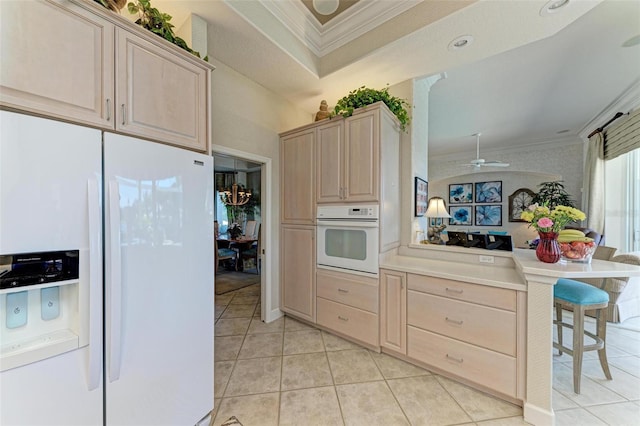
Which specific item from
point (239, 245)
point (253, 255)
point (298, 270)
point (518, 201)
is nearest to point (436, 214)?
point (298, 270)

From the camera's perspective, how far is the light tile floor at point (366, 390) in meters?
1.59

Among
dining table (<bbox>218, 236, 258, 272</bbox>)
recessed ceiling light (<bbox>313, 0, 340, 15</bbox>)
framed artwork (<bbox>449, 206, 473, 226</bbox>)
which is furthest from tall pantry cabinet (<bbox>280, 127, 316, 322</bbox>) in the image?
framed artwork (<bbox>449, 206, 473, 226</bbox>)

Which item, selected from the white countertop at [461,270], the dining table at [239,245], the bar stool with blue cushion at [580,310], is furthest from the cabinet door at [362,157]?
the dining table at [239,245]

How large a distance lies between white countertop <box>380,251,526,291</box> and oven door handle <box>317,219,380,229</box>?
15.2 inches

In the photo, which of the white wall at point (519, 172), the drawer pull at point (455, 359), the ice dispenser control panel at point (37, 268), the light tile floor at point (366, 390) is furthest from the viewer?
the white wall at point (519, 172)

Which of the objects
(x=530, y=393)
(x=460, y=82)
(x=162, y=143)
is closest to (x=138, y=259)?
(x=162, y=143)

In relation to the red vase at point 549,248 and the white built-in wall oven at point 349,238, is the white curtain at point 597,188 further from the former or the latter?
the white built-in wall oven at point 349,238

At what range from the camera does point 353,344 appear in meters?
2.47

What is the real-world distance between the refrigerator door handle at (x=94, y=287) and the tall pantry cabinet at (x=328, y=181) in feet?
6.35

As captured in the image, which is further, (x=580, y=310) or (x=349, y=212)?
(x=349, y=212)

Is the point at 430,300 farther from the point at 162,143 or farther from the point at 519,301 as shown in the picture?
the point at 162,143

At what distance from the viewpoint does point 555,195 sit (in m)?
5.53

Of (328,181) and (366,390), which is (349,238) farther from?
(366,390)

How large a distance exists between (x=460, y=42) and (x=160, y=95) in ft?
8.02
